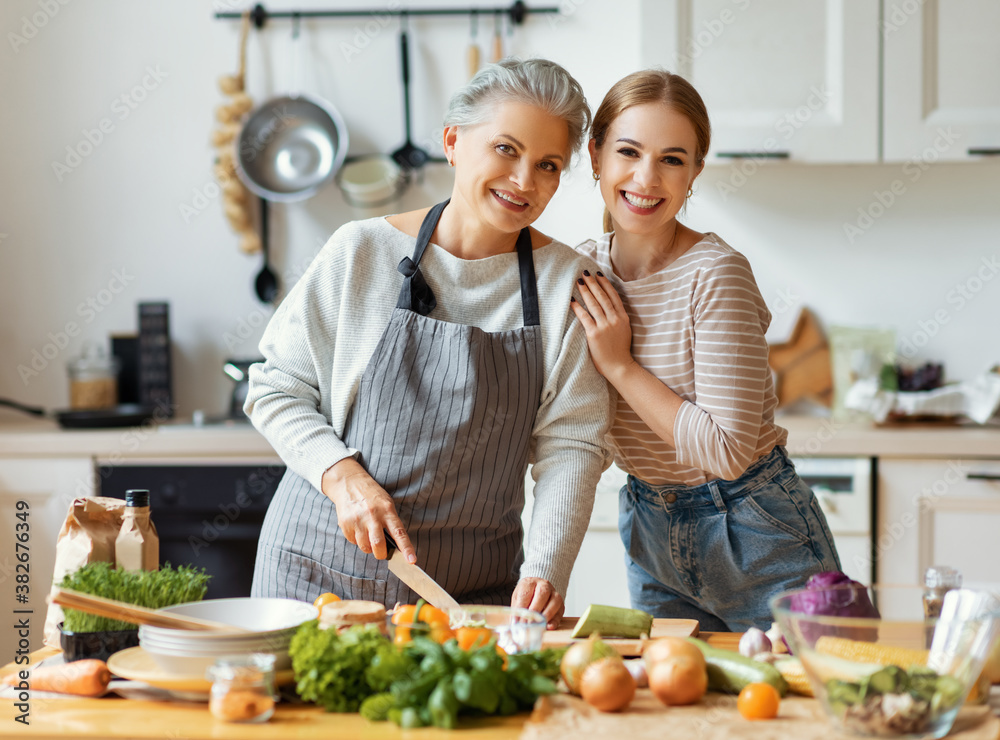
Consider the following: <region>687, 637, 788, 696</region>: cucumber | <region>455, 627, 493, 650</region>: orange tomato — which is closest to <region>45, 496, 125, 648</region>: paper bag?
<region>455, 627, 493, 650</region>: orange tomato

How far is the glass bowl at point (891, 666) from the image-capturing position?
0.82m

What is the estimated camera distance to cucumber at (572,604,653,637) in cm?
108

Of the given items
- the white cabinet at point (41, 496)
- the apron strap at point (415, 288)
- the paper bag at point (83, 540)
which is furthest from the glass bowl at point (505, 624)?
the white cabinet at point (41, 496)

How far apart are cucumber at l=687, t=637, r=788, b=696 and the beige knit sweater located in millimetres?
375

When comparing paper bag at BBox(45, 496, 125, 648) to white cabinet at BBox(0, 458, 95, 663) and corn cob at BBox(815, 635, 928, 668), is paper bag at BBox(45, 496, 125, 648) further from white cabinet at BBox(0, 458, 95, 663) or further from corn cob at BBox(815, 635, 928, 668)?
white cabinet at BBox(0, 458, 95, 663)

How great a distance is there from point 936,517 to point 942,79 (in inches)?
43.7

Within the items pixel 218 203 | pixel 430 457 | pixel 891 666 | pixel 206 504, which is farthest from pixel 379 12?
pixel 891 666

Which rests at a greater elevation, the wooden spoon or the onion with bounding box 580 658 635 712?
the wooden spoon

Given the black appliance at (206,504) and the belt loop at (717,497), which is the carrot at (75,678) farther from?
the black appliance at (206,504)

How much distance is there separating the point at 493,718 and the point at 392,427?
54cm

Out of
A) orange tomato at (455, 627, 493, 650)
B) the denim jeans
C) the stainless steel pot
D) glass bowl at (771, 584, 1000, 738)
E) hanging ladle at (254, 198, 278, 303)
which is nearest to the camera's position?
glass bowl at (771, 584, 1000, 738)

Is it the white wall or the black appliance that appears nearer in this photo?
the black appliance

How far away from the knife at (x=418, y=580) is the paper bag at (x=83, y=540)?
33cm

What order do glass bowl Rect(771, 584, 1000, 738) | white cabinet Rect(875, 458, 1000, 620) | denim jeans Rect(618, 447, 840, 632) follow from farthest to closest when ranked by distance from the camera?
white cabinet Rect(875, 458, 1000, 620)
denim jeans Rect(618, 447, 840, 632)
glass bowl Rect(771, 584, 1000, 738)
